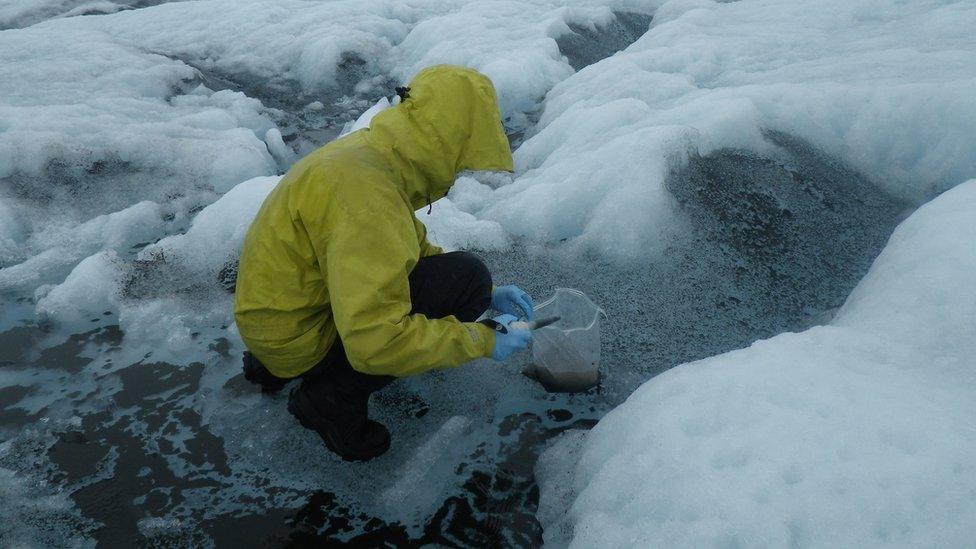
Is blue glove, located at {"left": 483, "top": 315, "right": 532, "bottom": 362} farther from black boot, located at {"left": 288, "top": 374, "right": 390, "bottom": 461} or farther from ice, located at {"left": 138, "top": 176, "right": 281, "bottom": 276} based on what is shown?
ice, located at {"left": 138, "top": 176, "right": 281, "bottom": 276}

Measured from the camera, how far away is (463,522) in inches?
81.7

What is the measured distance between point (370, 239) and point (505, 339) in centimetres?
68

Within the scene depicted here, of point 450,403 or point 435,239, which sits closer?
point 450,403

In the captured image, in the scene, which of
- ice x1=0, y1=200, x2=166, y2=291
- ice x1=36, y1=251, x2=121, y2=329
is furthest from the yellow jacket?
ice x1=0, y1=200, x2=166, y2=291

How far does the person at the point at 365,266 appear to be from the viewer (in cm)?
176

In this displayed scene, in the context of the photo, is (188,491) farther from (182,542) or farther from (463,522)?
(463,522)

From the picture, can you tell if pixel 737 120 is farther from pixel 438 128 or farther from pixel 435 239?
pixel 438 128

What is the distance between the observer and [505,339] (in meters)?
2.15

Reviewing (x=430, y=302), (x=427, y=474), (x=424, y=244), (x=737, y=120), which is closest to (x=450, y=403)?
(x=427, y=474)

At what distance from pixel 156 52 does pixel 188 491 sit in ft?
23.4

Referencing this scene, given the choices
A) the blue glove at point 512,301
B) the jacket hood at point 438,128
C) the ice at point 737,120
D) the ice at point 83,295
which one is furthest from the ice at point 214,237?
the jacket hood at point 438,128

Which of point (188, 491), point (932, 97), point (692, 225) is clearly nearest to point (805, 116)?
point (932, 97)

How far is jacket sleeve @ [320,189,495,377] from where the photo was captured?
1.73m

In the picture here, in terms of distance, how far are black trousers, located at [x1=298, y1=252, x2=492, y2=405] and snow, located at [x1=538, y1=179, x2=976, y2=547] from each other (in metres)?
0.70
